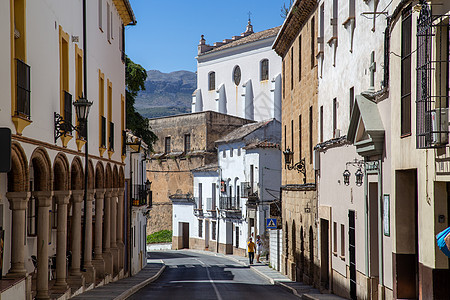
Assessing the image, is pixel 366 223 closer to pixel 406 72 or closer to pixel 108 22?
pixel 406 72

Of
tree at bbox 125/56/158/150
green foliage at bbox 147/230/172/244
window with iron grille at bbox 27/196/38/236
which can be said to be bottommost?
green foliage at bbox 147/230/172/244

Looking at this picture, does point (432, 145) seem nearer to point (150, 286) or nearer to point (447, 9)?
point (447, 9)

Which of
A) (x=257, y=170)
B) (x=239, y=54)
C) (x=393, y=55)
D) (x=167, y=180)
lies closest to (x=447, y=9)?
(x=393, y=55)

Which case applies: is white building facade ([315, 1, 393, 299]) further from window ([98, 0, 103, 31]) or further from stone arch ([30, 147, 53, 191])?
window ([98, 0, 103, 31])

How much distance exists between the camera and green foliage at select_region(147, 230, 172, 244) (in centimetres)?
6362

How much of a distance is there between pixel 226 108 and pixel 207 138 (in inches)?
524

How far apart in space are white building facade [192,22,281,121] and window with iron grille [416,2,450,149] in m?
53.4

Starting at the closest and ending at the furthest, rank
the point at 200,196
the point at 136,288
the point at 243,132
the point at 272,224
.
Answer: the point at 136,288 < the point at 272,224 < the point at 243,132 < the point at 200,196

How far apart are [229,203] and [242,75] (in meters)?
22.1

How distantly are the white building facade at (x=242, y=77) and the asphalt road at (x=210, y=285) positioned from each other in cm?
2898

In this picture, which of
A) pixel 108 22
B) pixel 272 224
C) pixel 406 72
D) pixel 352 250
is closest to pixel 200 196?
pixel 272 224

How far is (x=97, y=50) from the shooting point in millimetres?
22375

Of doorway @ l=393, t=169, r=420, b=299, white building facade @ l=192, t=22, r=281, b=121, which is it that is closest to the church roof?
white building facade @ l=192, t=22, r=281, b=121

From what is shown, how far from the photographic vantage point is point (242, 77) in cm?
6944
